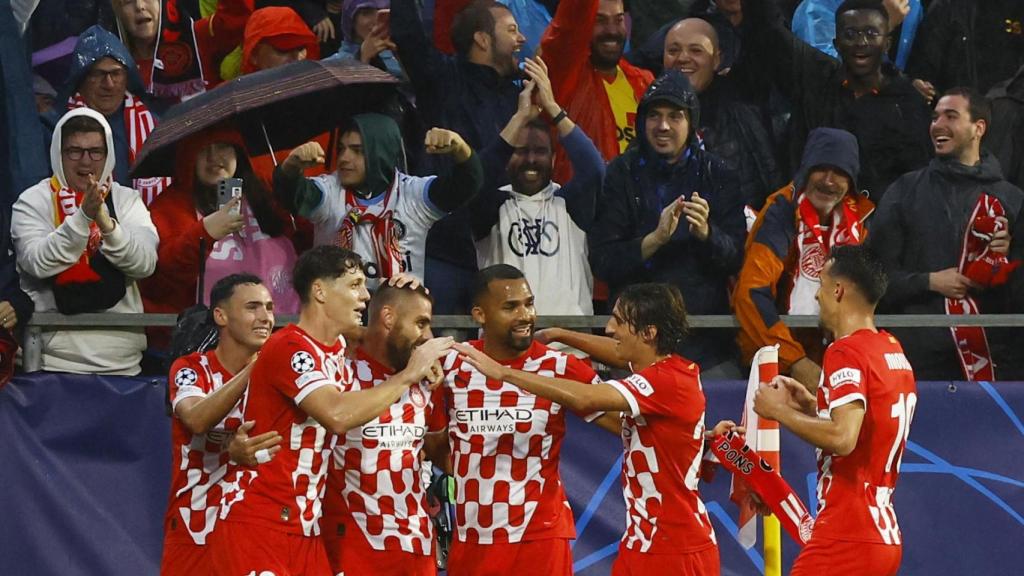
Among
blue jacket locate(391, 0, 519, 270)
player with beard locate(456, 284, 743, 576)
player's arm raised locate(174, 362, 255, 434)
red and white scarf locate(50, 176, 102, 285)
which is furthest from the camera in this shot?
blue jacket locate(391, 0, 519, 270)

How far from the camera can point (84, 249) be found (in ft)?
31.1

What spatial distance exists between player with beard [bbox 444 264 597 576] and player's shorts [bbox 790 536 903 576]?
4.26 ft

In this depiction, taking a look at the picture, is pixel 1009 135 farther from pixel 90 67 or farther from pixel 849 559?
pixel 90 67

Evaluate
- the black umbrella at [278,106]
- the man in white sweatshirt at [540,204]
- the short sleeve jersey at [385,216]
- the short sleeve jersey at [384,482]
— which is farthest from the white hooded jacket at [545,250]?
the short sleeve jersey at [384,482]

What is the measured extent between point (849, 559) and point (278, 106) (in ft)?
13.9

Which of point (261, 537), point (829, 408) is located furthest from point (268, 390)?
point (829, 408)

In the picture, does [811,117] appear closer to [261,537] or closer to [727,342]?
[727,342]

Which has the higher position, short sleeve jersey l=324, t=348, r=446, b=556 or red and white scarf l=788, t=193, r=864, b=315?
red and white scarf l=788, t=193, r=864, b=315

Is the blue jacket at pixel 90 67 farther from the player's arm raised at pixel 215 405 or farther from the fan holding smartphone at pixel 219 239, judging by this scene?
the player's arm raised at pixel 215 405

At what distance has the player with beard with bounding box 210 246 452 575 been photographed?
7.94 meters

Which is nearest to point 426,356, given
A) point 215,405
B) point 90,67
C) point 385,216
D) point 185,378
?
point 215,405

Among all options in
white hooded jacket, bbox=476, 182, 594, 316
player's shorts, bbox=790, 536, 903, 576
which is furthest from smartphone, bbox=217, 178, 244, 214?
player's shorts, bbox=790, 536, 903, 576

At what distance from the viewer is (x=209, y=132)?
9.95m

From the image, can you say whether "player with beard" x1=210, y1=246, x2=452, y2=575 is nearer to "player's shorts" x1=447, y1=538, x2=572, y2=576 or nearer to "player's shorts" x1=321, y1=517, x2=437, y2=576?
"player's shorts" x1=321, y1=517, x2=437, y2=576
